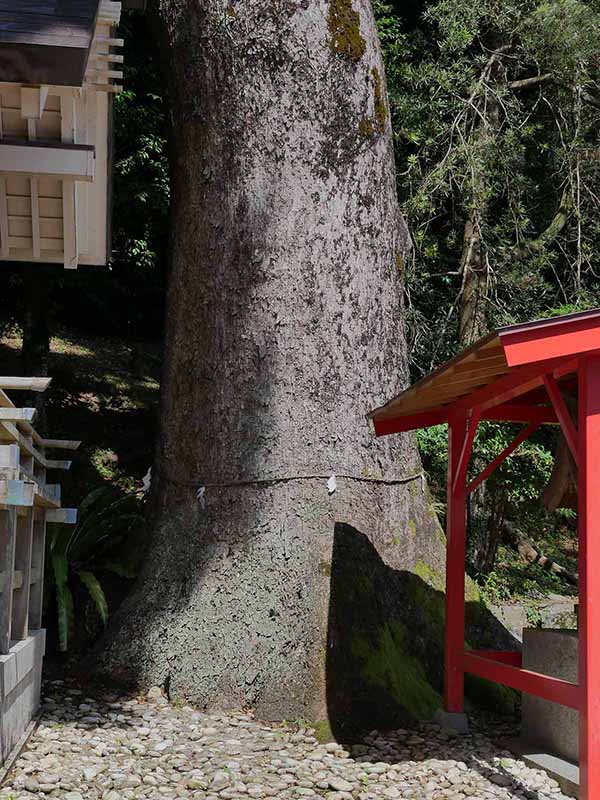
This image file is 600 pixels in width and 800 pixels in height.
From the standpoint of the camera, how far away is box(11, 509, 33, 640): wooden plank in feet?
20.6

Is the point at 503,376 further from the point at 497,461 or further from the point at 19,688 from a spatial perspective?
the point at 19,688

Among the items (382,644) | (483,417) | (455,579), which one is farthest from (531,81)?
(382,644)

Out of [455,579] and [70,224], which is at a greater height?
[70,224]

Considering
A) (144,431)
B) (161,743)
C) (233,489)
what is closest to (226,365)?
(233,489)

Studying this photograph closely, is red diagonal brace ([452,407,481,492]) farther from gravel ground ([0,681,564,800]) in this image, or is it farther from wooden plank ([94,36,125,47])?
wooden plank ([94,36,125,47])

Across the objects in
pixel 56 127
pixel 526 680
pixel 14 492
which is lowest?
pixel 526 680

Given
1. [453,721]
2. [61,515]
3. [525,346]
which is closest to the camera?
[525,346]

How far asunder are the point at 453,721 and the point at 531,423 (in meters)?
2.12

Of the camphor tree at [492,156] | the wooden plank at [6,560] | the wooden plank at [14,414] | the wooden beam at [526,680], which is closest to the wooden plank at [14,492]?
the wooden plank at [14,414]

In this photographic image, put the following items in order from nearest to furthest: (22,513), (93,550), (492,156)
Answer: (22,513), (93,550), (492,156)

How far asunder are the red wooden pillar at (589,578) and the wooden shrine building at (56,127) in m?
2.77

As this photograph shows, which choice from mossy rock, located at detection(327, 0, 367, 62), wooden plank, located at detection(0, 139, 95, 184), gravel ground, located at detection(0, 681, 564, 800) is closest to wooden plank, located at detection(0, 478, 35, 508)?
wooden plank, located at detection(0, 139, 95, 184)

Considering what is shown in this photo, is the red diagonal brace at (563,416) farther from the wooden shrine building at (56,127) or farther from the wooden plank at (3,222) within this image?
the wooden plank at (3,222)

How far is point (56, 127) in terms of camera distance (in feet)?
16.2
